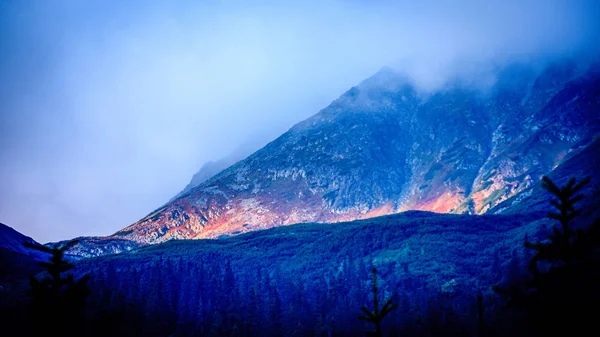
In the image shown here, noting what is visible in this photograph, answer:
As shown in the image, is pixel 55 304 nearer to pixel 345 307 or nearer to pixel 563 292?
pixel 563 292

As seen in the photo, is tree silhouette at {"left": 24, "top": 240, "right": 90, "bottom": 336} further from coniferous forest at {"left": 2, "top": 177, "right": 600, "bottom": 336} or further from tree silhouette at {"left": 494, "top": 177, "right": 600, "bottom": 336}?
tree silhouette at {"left": 494, "top": 177, "right": 600, "bottom": 336}

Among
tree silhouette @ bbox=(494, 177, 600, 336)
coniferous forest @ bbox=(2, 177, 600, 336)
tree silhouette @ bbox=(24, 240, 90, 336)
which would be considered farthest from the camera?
tree silhouette @ bbox=(24, 240, 90, 336)

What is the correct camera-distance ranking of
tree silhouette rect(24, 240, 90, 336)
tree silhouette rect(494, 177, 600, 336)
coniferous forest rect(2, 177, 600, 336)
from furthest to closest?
tree silhouette rect(24, 240, 90, 336) < coniferous forest rect(2, 177, 600, 336) < tree silhouette rect(494, 177, 600, 336)

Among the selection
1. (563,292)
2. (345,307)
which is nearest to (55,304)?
(563,292)

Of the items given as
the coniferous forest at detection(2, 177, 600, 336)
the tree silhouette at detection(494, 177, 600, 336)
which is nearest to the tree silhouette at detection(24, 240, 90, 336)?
the coniferous forest at detection(2, 177, 600, 336)

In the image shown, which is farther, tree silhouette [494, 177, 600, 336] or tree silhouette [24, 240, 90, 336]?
tree silhouette [24, 240, 90, 336]

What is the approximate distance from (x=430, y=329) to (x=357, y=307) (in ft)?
190

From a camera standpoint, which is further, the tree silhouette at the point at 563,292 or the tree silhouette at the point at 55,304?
the tree silhouette at the point at 55,304

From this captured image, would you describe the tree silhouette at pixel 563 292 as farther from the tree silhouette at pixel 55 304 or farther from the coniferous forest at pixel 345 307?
the tree silhouette at pixel 55 304

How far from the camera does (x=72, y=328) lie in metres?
34.0

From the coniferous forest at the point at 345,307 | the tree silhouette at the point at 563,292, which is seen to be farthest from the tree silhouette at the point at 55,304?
the tree silhouette at the point at 563,292

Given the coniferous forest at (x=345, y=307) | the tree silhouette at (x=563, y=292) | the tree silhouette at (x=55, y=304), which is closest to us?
the tree silhouette at (x=563, y=292)

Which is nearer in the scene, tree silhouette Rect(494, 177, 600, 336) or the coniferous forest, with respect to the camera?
tree silhouette Rect(494, 177, 600, 336)

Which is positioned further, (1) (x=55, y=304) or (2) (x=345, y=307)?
(2) (x=345, y=307)
